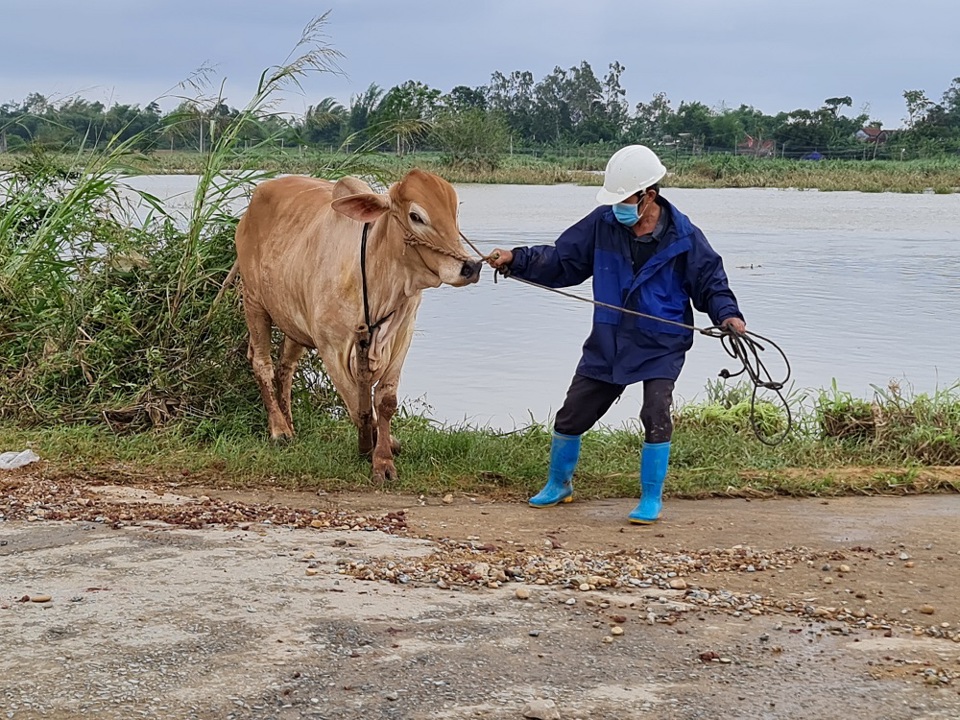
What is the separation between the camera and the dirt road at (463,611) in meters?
3.97

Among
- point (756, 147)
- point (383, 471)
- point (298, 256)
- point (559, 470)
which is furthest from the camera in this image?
point (756, 147)

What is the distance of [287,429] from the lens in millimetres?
7801

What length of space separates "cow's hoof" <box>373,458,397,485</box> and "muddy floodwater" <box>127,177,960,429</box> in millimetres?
1912

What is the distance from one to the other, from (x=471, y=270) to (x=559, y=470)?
1126 mm

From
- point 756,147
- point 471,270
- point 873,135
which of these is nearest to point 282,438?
point 471,270

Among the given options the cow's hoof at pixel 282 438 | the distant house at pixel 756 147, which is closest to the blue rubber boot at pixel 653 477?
the cow's hoof at pixel 282 438

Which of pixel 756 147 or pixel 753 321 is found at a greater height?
pixel 756 147

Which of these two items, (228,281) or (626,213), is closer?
(626,213)

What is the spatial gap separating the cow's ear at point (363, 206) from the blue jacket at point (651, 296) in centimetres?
105

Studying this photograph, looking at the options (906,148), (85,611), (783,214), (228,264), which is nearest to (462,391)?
(228,264)

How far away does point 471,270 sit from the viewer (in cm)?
633

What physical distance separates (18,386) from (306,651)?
4.67 m

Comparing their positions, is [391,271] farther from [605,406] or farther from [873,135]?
[873,135]

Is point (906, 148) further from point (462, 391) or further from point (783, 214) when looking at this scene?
point (462, 391)
